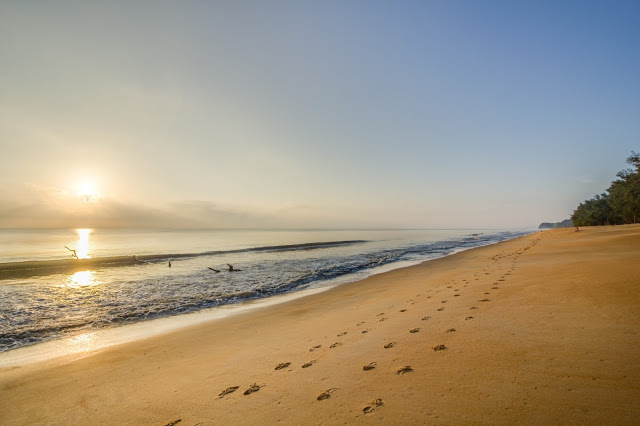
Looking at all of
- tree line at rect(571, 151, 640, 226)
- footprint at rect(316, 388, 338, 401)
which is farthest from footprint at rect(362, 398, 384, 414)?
tree line at rect(571, 151, 640, 226)

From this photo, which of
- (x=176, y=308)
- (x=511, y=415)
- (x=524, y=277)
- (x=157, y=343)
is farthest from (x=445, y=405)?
(x=176, y=308)

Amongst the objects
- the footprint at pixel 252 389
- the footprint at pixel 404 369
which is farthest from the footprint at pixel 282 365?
the footprint at pixel 404 369

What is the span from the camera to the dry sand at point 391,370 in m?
3.92

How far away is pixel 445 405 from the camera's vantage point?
→ 155 inches

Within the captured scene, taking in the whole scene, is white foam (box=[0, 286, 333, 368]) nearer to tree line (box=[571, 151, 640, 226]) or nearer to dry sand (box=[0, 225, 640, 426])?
dry sand (box=[0, 225, 640, 426])

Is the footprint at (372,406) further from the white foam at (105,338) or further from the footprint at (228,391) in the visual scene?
the white foam at (105,338)

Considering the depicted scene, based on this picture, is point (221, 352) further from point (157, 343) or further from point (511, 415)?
point (511, 415)

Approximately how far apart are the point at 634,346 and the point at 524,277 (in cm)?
873

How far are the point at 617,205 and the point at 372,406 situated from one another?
109 m

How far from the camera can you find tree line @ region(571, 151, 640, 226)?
63.4 m

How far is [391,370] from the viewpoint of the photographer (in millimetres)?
5266

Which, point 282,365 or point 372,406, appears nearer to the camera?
point 372,406

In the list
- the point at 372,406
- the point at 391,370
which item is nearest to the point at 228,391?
the point at 372,406

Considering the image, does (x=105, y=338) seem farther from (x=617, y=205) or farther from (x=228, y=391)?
(x=617, y=205)
